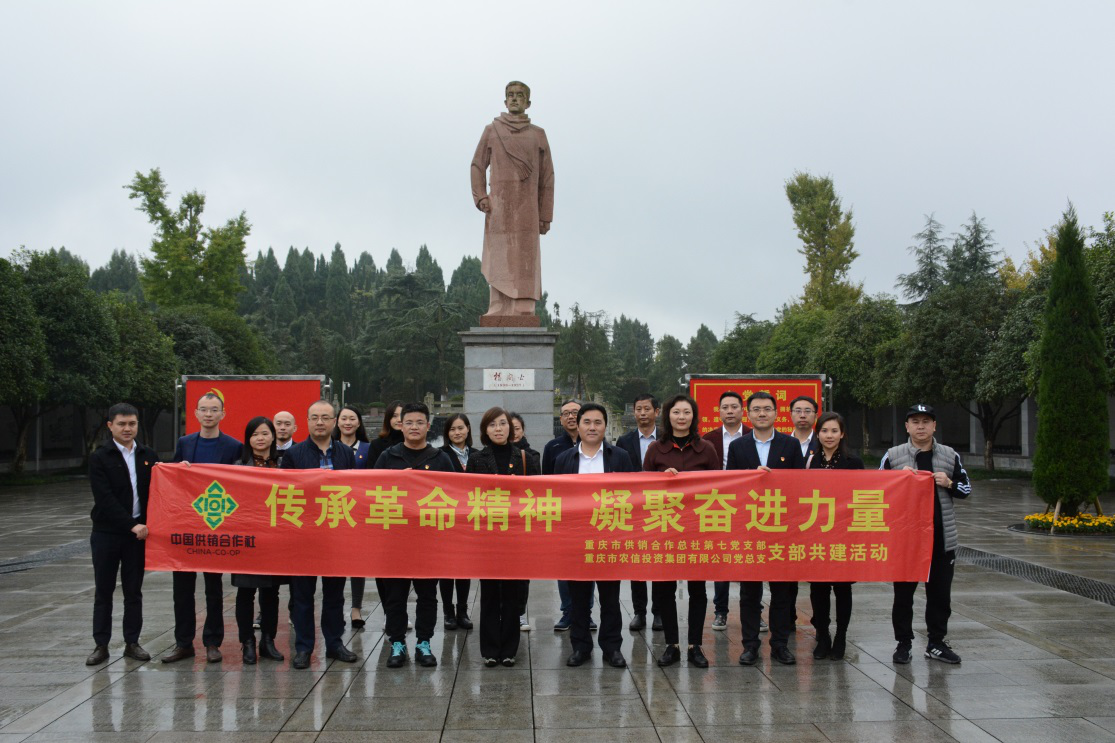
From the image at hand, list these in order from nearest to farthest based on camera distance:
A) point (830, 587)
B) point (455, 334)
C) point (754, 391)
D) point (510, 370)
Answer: point (830, 587) → point (510, 370) → point (754, 391) → point (455, 334)

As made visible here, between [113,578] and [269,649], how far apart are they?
1.09m

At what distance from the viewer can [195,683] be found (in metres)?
5.19

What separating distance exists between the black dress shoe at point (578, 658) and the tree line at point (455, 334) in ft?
40.7

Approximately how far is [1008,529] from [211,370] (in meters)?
27.6

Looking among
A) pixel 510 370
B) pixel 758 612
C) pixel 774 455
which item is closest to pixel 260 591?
pixel 758 612

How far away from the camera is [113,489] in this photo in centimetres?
569

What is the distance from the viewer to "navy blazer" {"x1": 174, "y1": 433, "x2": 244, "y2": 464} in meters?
5.98

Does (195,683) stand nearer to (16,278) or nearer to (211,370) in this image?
(16,278)

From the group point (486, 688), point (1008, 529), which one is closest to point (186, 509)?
point (486, 688)

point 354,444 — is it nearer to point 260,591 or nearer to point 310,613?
point 260,591

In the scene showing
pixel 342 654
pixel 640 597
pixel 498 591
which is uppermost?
pixel 498 591

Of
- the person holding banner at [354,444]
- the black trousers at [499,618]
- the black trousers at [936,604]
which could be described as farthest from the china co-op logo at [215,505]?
the black trousers at [936,604]

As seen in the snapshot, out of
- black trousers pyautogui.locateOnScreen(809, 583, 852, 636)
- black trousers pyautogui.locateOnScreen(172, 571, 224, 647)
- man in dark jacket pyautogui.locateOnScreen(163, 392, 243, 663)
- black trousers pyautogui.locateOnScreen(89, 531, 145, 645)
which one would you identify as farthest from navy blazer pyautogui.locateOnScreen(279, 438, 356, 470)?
black trousers pyautogui.locateOnScreen(809, 583, 852, 636)

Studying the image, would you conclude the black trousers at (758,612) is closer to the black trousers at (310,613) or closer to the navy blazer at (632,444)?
the navy blazer at (632,444)
